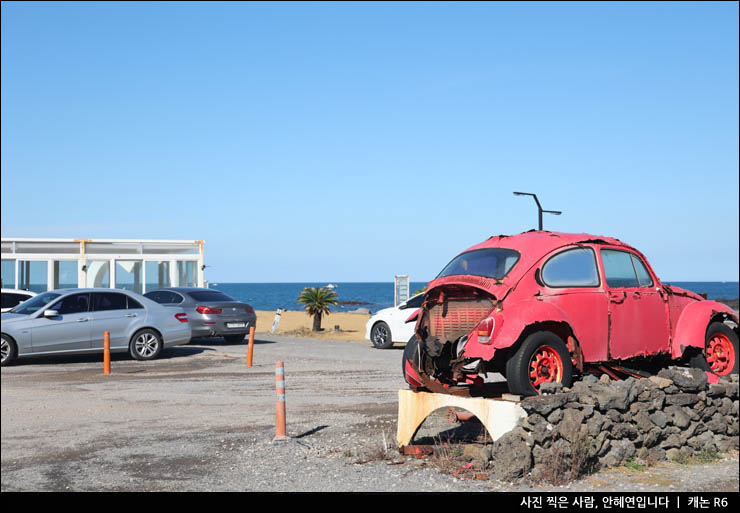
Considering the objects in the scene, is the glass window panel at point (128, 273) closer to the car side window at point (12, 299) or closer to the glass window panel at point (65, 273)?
the glass window panel at point (65, 273)

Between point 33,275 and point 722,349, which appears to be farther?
point 33,275

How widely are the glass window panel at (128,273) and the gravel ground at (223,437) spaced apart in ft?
39.6

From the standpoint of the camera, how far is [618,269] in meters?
8.98

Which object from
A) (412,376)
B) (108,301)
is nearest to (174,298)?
(108,301)

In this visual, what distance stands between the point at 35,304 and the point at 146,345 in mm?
2560

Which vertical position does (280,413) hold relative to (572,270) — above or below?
below

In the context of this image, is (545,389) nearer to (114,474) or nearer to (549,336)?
(549,336)

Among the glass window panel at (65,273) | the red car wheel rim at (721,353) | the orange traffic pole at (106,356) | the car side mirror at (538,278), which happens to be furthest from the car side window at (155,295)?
the red car wheel rim at (721,353)

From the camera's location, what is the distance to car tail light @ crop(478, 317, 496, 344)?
308 inches

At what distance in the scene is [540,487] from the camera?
7293mm

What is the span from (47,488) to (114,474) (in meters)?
0.69

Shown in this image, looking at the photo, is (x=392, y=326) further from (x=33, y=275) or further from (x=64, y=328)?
(x=33, y=275)

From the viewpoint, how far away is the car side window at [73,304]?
59.6ft
